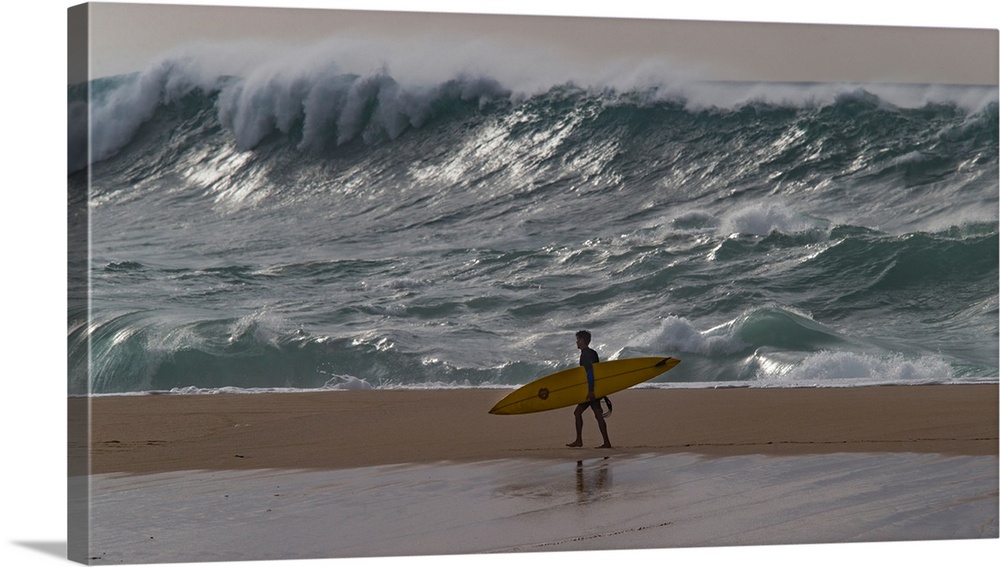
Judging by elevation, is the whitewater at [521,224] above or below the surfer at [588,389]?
above

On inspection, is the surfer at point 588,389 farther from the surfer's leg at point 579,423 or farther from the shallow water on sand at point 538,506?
the shallow water on sand at point 538,506

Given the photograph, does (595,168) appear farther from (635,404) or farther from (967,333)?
(967,333)

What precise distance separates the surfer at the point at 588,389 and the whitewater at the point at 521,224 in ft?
0.24

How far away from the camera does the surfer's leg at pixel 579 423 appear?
9469 millimetres

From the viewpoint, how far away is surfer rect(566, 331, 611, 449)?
30.9 ft

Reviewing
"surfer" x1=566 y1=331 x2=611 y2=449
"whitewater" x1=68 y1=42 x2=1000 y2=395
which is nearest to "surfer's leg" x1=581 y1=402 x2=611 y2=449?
"surfer" x1=566 y1=331 x2=611 y2=449

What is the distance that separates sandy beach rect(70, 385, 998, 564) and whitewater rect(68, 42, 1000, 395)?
183mm

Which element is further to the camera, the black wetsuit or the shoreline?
the black wetsuit

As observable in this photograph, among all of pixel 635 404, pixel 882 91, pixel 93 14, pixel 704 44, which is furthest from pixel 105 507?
pixel 882 91

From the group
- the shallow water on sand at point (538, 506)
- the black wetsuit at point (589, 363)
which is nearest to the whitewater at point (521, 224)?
the black wetsuit at point (589, 363)

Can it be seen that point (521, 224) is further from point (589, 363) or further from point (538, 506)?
point (538, 506)

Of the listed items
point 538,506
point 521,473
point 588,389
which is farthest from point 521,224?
point 538,506

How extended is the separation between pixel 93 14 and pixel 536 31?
2676 mm

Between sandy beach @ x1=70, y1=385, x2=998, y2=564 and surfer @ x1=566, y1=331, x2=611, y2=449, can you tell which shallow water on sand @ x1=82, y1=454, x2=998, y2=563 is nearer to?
sandy beach @ x1=70, y1=385, x2=998, y2=564
